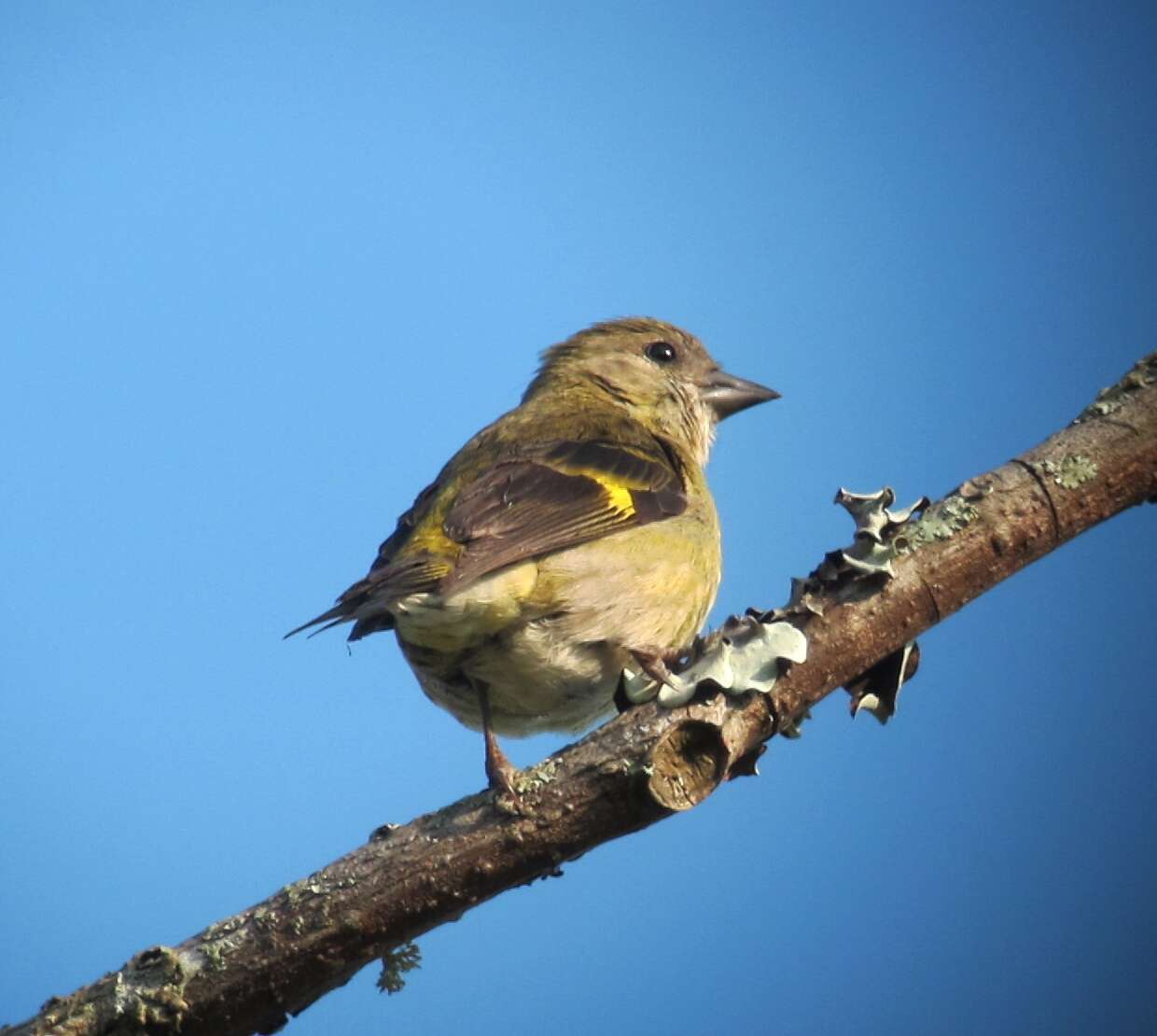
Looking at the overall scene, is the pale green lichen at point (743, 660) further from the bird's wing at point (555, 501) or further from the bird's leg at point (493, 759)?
the bird's wing at point (555, 501)

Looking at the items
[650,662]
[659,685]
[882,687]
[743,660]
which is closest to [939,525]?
[882,687]

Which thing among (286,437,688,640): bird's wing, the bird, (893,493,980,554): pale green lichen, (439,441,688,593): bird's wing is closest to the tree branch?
(893,493,980,554): pale green lichen

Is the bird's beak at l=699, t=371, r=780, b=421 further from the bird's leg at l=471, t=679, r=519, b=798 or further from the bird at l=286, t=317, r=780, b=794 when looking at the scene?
the bird's leg at l=471, t=679, r=519, b=798

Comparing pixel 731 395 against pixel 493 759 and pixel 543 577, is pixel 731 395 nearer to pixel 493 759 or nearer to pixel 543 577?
pixel 543 577

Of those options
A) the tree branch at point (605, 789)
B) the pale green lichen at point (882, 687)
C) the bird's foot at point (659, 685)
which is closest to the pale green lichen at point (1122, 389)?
the tree branch at point (605, 789)

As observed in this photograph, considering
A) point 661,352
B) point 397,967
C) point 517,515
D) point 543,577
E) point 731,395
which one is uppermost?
point 661,352

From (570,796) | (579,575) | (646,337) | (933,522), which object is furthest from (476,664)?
(646,337)
